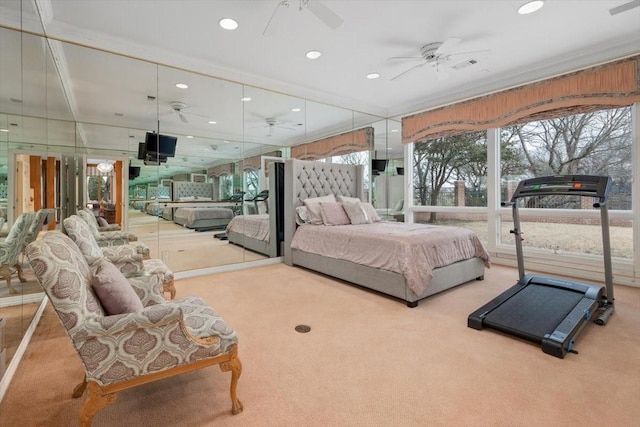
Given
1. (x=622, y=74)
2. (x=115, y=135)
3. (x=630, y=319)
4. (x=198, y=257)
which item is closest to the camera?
(x=630, y=319)

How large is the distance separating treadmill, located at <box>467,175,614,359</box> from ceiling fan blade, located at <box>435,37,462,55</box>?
1743mm

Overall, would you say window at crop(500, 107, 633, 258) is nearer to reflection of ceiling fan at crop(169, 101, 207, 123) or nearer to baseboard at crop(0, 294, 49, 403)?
reflection of ceiling fan at crop(169, 101, 207, 123)

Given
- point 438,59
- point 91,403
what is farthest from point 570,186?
point 91,403

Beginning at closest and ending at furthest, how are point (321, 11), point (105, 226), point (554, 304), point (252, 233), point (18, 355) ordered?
1. point (18, 355)
2. point (321, 11)
3. point (554, 304)
4. point (105, 226)
5. point (252, 233)

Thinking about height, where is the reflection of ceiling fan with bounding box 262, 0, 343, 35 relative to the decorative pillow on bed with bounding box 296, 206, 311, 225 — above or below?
above

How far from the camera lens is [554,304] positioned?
272 cm

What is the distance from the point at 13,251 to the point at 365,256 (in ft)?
10.0

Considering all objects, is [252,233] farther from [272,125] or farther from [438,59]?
[438,59]

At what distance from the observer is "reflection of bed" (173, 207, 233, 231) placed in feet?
13.8

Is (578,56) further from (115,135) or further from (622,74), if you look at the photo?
(115,135)

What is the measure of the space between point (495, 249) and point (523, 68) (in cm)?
279

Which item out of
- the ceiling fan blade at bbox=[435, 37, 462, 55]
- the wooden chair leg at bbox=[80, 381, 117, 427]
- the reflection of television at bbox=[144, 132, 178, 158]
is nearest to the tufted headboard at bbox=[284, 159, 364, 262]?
the reflection of television at bbox=[144, 132, 178, 158]

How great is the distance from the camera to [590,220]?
3.99m

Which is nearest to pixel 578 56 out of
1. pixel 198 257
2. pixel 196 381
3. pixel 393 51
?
pixel 393 51
